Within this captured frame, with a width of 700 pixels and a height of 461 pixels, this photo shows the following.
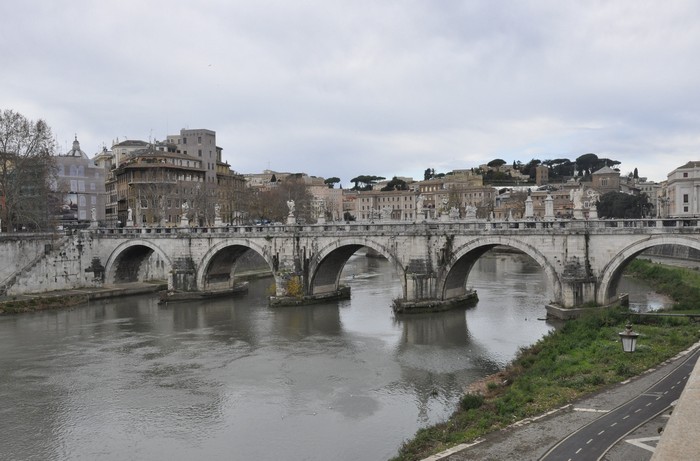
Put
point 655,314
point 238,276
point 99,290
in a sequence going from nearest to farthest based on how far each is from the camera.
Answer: point 655,314, point 99,290, point 238,276

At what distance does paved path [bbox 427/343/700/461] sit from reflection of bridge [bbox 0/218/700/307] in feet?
39.0

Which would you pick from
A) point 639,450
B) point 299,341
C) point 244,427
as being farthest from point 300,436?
point 299,341

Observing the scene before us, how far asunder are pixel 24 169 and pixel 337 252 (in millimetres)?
21811

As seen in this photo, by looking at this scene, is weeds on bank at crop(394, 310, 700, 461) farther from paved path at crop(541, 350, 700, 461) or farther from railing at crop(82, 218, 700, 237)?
railing at crop(82, 218, 700, 237)

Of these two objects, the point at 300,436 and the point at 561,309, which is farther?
the point at 561,309

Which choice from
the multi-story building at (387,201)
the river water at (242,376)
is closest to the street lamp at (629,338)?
the river water at (242,376)

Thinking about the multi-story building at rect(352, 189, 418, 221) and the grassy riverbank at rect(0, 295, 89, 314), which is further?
Result: the multi-story building at rect(352, 189, 418, 221)

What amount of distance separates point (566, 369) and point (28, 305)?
29.3 meters

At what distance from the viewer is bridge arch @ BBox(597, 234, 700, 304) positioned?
23938 mm

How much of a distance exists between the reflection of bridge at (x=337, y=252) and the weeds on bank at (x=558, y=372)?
402 cm

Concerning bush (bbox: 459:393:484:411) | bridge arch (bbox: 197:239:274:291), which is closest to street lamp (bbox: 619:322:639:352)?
bush (bbox: 459:393:484:411)

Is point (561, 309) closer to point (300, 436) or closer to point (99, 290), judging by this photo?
point (300, 436)

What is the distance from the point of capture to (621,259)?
2492 centimetres

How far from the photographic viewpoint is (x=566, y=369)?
16.2 meters
